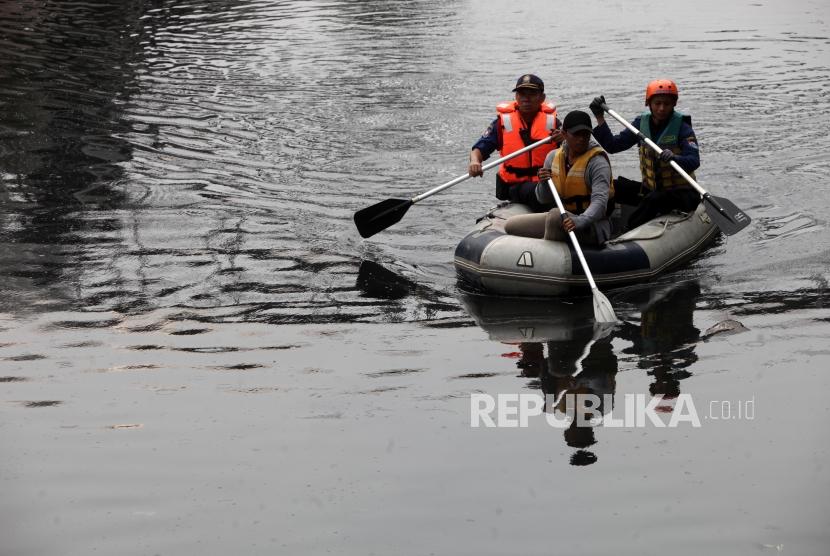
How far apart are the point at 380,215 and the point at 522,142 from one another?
149 centimetres

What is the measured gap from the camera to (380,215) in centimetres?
1049

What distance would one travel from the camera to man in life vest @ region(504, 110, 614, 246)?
883 cm

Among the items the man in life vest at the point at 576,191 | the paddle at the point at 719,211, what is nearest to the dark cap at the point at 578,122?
the man in life vest at the point at 576,191

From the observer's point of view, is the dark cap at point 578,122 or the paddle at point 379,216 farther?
the paddle at point 379,216

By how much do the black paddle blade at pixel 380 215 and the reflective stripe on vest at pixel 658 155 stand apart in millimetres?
2223

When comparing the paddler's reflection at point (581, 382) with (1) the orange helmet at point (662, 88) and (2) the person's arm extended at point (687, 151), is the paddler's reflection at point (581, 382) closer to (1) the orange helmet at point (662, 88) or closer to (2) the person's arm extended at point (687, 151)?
(2) the person's arm extended at point (687, 151)

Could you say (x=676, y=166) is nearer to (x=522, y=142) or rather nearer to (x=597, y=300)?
(x=522, y=142)

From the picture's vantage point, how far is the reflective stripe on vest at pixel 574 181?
906 cm

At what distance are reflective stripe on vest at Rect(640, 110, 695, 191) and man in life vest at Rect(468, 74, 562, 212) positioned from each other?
2.67 ft

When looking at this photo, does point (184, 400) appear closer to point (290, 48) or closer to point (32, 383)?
point (32, 383)

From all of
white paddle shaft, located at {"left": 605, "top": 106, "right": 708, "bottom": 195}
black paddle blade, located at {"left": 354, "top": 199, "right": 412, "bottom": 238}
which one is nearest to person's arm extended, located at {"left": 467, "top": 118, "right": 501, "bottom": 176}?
black paddle blade, located at {"left": 354, "top": 199, "right": 412, "bottom": 238}

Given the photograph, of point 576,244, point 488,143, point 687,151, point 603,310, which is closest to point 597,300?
point 603,310

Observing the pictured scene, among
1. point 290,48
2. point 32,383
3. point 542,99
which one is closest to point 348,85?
point 290,48

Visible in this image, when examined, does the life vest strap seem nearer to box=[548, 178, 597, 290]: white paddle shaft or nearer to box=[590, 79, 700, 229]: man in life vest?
box=[590, 79, 700, 229]: man in life vest
